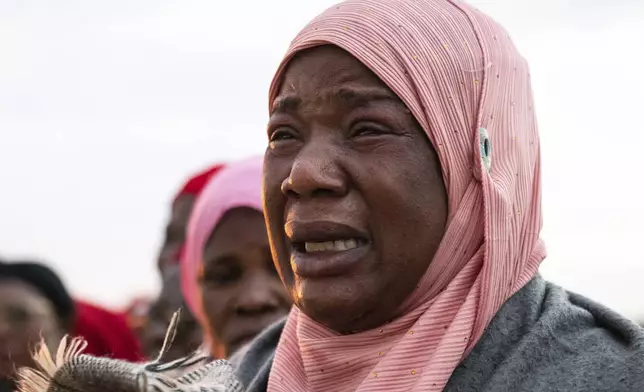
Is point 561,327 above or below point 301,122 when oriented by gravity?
below

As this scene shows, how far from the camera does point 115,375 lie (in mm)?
3119

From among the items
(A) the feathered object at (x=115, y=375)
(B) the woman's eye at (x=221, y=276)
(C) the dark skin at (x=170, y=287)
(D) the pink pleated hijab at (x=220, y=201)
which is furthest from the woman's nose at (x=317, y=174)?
(C) the dark skin at (x=170, y=287)

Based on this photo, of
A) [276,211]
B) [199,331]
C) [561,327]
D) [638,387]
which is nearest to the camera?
[638,387]

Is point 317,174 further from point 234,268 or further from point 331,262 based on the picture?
point 234,268

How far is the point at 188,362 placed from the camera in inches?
128

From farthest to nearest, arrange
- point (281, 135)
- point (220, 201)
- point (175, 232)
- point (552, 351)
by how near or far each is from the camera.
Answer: point (175, 232) → point (220, 201) → point (281, 135) → point (552, 351)

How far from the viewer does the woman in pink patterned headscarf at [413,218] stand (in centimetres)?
341

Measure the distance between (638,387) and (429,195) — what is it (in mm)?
714

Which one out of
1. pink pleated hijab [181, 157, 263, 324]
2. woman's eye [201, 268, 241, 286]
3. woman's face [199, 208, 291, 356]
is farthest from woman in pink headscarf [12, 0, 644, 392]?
pink pleated hijab [181, 157, 263, 324]

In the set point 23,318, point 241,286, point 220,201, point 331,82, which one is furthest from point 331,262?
point 23,318

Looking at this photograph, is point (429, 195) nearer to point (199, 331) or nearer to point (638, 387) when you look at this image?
point (638, 387)

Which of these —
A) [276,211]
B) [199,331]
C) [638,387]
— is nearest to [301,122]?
[276,211]

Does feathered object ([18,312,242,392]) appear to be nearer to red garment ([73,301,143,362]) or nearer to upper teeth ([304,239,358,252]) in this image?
upper teeth ([304,239,358,252])

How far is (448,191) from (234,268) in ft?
8.22
